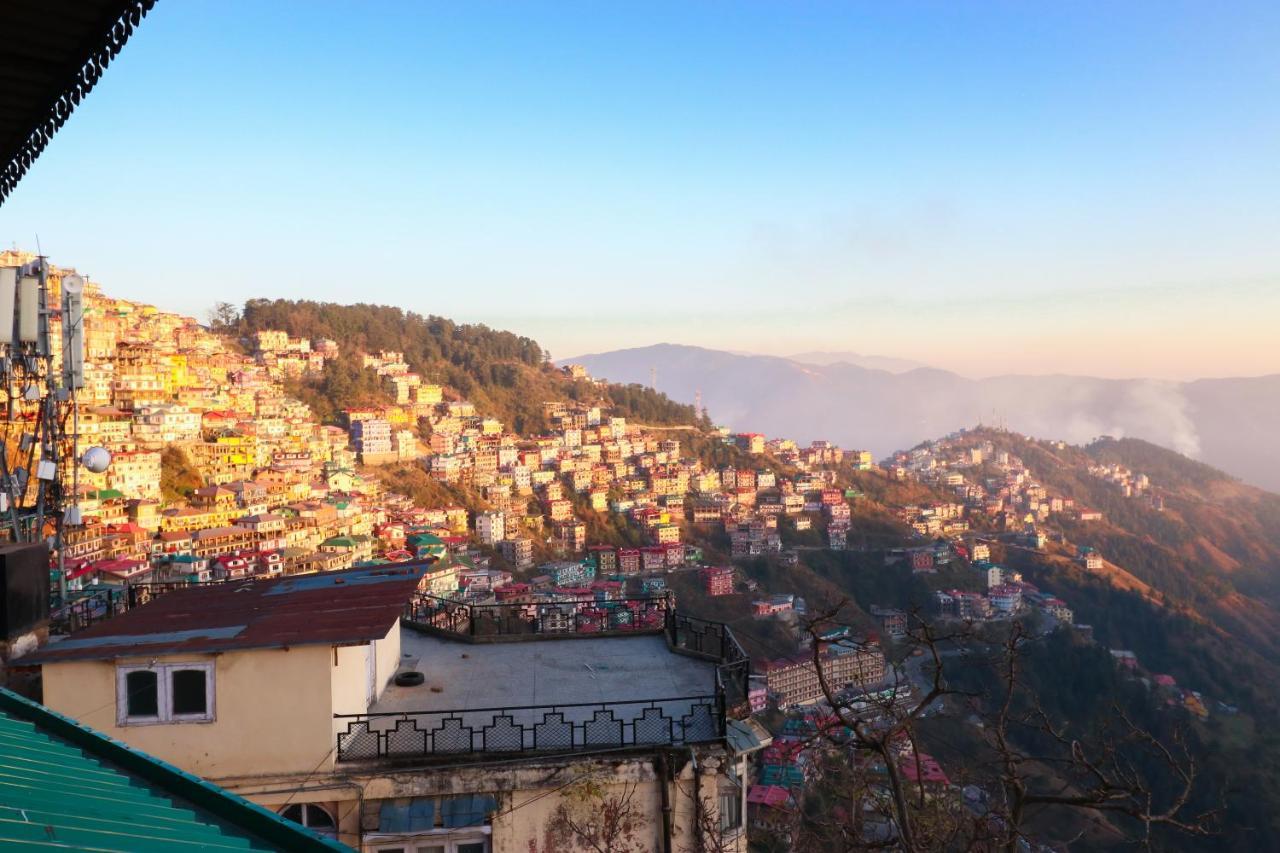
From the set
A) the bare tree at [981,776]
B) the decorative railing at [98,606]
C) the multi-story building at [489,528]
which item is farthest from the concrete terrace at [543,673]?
the multi-story building at [489,528]

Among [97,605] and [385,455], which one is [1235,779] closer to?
[97,605]

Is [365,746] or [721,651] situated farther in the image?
[721,651]

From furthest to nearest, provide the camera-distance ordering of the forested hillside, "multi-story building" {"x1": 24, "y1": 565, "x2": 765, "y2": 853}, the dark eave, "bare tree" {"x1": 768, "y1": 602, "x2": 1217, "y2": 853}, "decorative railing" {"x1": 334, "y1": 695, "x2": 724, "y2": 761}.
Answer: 1. the forested hillside
2. "decorative railing" {"x1": 334, "y1": 695, "x2": 724, "y2": 761}
3. "multi-story building" {"x1": 24, "y1": 565, "x2": 765, "y2": 853}
4. "bare tree" {"x1": 768, "y1": 602, "x2": 1217, "y2": 853}
5. the dark eave

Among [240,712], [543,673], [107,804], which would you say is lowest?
[543,673]

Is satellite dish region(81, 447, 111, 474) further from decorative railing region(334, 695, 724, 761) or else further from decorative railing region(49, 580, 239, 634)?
decorative railing region(334, 695, 724, 761)

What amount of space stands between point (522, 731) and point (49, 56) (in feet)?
13.3

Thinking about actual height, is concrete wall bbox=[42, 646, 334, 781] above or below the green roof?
below

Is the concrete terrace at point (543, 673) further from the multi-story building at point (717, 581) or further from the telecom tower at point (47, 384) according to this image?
the multi-story building at point (717, 581)

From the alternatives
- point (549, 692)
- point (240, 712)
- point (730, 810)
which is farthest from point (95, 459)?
point (730, 810)

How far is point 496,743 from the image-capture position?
16.6ft

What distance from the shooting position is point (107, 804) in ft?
8.71

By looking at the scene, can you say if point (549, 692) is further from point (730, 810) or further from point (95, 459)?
point (95, 459)

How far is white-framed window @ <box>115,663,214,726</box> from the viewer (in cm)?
494

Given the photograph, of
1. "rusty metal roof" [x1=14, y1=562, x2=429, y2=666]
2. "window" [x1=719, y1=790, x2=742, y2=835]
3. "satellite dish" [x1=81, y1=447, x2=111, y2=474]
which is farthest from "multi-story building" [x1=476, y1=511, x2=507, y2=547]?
"window" [x1=719, y1=790, x2=742, y2=835]
